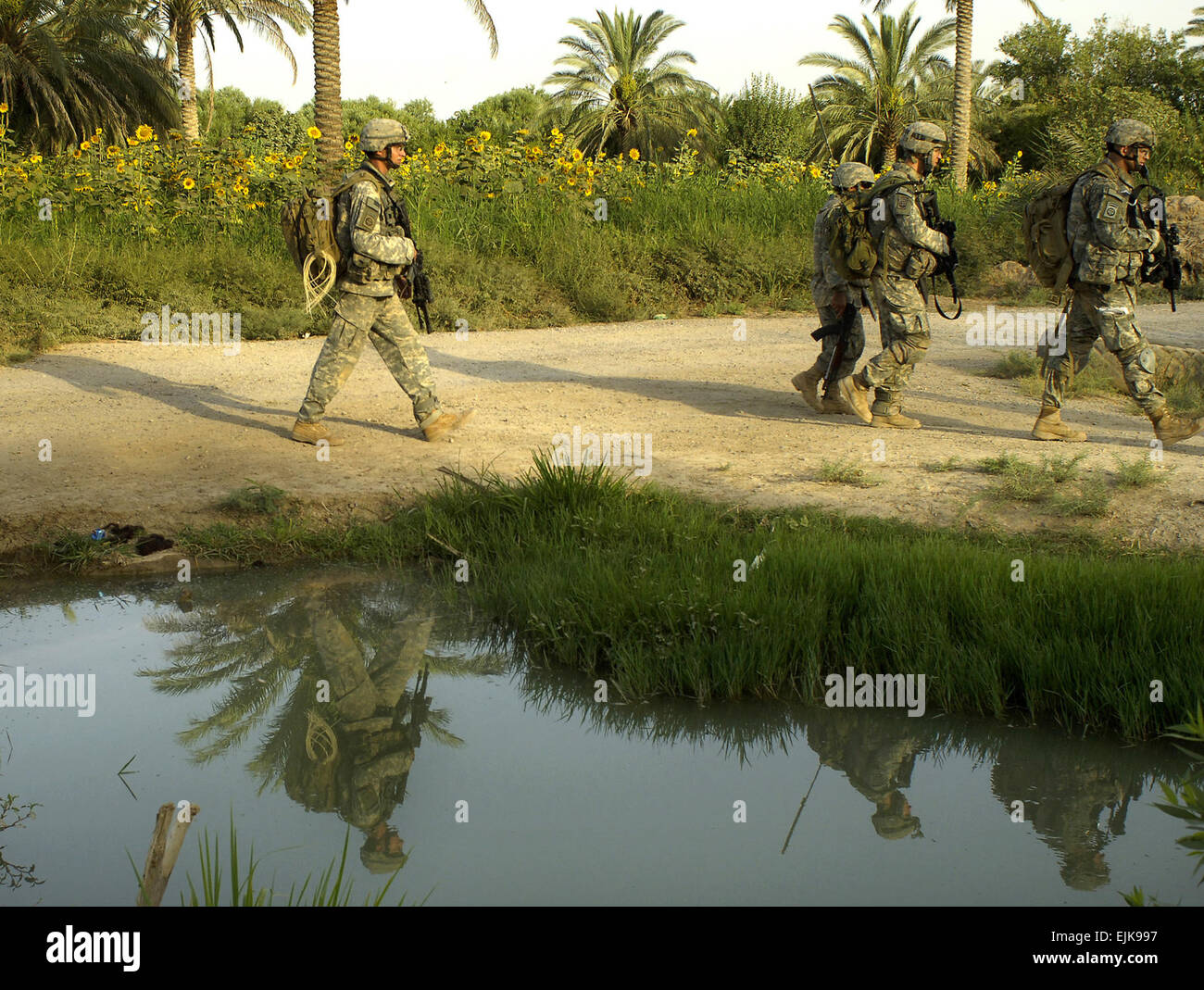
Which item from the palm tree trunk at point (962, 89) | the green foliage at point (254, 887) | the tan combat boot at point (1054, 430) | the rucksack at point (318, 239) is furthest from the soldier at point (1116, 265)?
the palm tree trunk at point (962, 89)

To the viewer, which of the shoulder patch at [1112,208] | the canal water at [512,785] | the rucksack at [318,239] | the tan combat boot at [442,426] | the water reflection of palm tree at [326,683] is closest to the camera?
the canal water at [512,785]

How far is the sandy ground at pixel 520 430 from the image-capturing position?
658 cm

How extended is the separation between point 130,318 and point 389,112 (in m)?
36.2

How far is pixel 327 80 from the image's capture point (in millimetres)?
15008

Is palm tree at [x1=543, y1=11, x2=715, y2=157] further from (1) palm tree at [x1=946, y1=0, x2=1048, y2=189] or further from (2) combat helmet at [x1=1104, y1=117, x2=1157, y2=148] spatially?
(2) combat helmet at [x1=1104, y1=117, x2=1157, y2=148]

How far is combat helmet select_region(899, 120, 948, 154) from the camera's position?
24.6ft

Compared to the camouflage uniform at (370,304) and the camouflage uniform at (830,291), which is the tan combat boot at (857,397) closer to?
the camouflage uniform at (830,291)

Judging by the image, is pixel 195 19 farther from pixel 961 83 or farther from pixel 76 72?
pixel 961 83

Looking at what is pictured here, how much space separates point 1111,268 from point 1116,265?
0.11 ft

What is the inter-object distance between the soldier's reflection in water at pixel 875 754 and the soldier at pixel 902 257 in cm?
410

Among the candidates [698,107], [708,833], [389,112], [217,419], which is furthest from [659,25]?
[708,833]

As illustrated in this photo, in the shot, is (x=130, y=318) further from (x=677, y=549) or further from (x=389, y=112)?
(x=389, y=112)

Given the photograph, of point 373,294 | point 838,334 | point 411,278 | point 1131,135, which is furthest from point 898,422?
point 373,294

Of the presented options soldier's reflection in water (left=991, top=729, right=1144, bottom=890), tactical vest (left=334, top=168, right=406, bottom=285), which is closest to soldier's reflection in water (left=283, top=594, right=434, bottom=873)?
soldier's reflection in water (left=991, top=729, right=1144, bottom=890)
